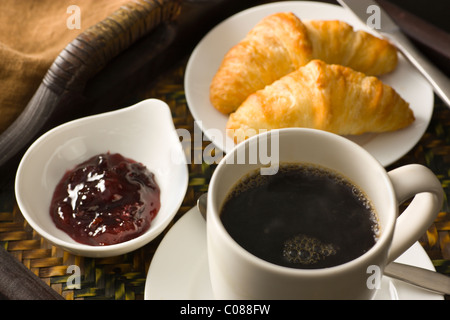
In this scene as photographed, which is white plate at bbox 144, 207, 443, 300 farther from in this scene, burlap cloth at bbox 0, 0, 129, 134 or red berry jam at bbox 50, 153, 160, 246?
burlap cloth at bbox 0, 0, 129, 134

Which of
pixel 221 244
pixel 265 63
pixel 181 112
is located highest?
pixel 221 244

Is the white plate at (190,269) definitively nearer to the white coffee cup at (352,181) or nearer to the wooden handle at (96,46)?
the white coffee cup at (352,181)

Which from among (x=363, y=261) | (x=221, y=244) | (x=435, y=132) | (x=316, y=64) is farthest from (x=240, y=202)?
(x=435, y=132)

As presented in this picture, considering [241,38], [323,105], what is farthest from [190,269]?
[241,38]

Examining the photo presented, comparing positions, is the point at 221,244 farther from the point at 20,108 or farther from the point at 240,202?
the point at 20,108

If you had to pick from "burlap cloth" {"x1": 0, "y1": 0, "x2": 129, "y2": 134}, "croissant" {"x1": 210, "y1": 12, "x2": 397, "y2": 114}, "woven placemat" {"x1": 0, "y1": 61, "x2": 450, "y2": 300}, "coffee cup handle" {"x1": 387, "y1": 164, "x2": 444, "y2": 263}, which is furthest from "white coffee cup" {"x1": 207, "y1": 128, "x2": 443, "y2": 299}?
"burlap cloth" {"x1": 0, "y1": 0, "x2": 129, "y2": 134}
